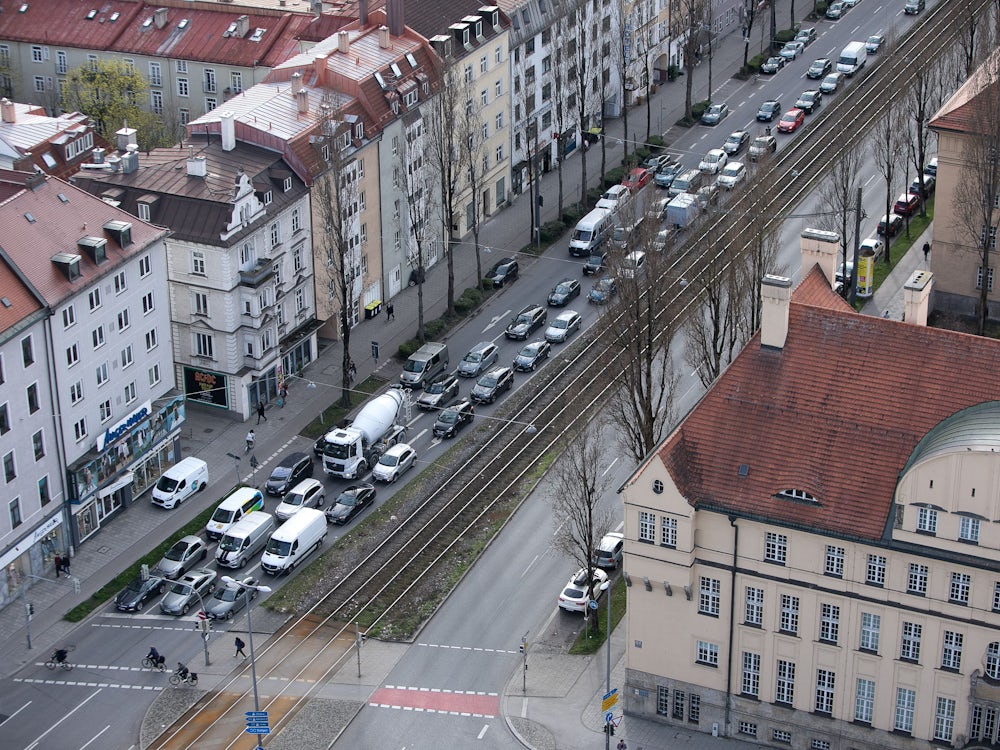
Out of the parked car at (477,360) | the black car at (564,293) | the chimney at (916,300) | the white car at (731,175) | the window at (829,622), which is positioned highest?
the chimney at (916,300)

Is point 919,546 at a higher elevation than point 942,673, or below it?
higher

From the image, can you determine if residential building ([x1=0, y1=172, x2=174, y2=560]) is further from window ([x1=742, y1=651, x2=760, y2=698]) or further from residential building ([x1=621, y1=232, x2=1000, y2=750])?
window ([x1=742, y1=651, x2=760, y2=698])

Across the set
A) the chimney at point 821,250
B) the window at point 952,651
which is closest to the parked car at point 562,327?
the chimney at point 821,250

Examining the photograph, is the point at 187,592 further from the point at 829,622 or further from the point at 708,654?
the point at 829,622

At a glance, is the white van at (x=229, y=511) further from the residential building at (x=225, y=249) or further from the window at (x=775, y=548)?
the window at (x=775, y=548)

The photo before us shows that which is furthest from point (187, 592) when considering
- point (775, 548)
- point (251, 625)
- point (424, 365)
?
point (775, 548)

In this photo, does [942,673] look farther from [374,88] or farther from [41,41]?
[41,41]

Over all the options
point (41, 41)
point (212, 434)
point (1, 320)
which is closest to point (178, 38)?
point (41, 41)
